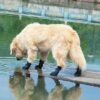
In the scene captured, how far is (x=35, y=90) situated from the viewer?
10461 mm

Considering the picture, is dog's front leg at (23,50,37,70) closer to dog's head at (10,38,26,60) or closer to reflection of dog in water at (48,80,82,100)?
dog's head at (10,38,26,60)

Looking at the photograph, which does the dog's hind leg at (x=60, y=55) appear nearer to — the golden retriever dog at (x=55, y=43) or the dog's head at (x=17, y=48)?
the golden retriever dog at (x=55, y=43)

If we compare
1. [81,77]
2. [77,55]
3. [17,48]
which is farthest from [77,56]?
[17,48]

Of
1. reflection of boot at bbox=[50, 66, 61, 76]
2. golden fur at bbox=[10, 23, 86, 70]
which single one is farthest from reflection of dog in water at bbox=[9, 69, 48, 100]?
golden fur at bbox=[10, 23, 86, 70]

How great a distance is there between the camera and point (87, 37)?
21.9m

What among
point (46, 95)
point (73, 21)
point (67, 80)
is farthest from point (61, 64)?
point (73, 21)

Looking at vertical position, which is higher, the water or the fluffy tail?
the fluffy tail

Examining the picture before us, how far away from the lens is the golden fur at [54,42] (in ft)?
36.5

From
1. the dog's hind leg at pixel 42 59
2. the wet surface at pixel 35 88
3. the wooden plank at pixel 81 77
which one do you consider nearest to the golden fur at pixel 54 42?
the dog's hind leg at pixel 42 59

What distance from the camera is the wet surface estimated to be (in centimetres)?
993

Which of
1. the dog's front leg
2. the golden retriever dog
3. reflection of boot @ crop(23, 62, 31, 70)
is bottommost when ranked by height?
reflection of boot @ crop(23, 62, 31, 70)

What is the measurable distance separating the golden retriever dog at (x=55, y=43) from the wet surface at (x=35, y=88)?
0.38 meters

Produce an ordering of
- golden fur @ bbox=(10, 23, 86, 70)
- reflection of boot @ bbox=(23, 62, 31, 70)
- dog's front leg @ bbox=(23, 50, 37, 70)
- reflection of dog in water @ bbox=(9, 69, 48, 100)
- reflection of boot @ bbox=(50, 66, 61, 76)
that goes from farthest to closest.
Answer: reflection of boot @ bbox=(23, 62, 31, 70) → dog's front leg @ bbox=(23, 50, 37, 70) → reflection of boot @ bbox=(50, 66, 61, 76) → golden fur @ bbox=(10, 23, 86, 70) → reflection of dog in water @ bbox=(9, 69, 48, 100)

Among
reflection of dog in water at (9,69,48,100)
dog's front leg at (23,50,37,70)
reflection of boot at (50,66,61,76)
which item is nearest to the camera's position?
reflection of dog in water at (9,69,48,100)
